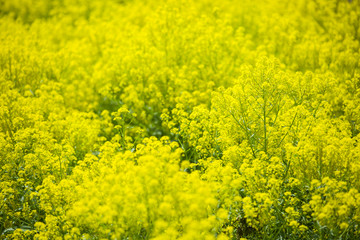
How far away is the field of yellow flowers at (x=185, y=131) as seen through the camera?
356 cm

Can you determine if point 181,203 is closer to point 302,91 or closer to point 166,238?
point 166,238

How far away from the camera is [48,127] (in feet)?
17.9

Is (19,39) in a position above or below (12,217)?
above

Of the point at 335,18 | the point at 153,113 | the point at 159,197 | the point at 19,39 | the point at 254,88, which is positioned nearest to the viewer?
the point at 159,197

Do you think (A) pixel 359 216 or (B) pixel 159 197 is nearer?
(A) pixel 359 216

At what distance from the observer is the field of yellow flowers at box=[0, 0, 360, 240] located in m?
3.56

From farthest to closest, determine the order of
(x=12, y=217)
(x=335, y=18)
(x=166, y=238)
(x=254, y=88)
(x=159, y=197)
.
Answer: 1. (x=335, y=18)
2. (x=254, y=88)
3. (x=12, y=217)
4. (x=159, y=197)
5. (x=166, y=238)

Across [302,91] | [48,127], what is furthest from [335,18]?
[48,127]

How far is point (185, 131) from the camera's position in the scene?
495 cm

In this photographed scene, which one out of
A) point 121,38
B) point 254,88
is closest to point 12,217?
point 254,88

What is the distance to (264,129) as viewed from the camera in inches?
178

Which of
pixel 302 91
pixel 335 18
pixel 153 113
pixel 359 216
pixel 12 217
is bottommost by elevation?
pixel 12 217

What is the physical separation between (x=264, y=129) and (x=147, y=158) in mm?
1772

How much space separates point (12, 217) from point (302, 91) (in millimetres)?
4470
